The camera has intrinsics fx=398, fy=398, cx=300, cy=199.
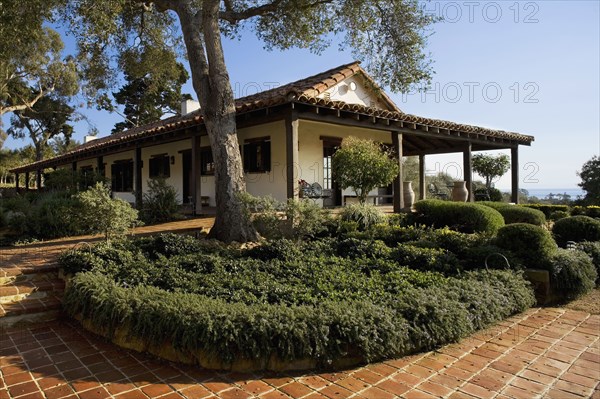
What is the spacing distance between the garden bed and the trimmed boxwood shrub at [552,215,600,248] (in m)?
3.04

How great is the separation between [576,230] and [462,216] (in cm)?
209

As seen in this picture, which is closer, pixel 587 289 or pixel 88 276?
pixel 88 276

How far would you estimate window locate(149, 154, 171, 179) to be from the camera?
1512 centimetres

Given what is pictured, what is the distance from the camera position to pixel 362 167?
29.9 feet

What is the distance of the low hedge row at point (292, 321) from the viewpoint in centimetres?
320

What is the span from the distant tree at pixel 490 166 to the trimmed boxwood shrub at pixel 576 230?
1009 centimetres

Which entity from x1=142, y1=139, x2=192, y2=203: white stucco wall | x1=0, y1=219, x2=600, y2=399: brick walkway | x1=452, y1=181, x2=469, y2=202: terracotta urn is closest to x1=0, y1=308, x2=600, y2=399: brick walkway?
x1=0, y1=219, x2=600, y2=399: brick walkway

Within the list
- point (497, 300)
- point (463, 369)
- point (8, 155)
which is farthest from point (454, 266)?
point (8, 155)

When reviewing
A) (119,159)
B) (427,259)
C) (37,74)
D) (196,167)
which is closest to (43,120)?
(37,74)

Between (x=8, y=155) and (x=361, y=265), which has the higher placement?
(x=8, y=155)

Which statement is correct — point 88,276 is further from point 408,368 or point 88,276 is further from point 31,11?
point 31,11

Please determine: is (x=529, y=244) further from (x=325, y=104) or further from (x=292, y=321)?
(x=325, y=104)

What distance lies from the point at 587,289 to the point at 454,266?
6.27 feet

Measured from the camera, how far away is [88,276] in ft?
15.2
